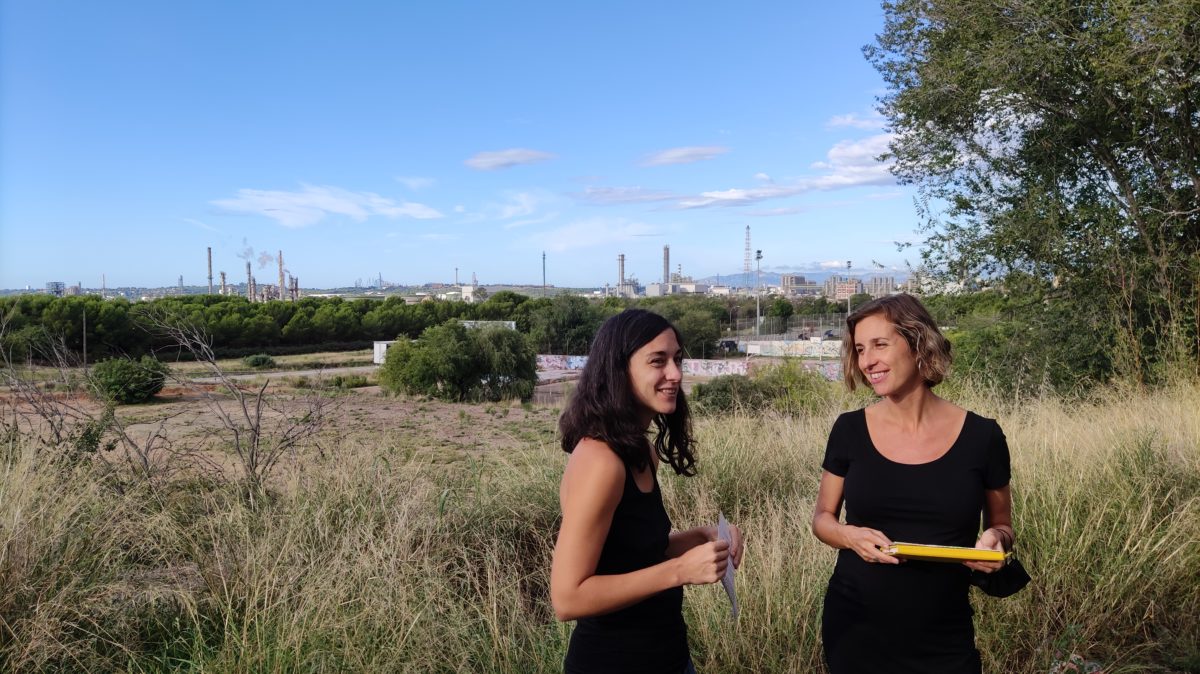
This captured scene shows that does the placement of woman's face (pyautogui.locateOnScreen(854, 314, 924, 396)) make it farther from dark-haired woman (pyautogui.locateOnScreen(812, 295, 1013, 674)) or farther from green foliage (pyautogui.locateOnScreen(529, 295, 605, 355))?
green foliage (pyautogui.locateOnScreen(529, 295, 605, 355))

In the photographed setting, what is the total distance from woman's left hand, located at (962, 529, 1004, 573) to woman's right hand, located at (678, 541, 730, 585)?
26.8 inches

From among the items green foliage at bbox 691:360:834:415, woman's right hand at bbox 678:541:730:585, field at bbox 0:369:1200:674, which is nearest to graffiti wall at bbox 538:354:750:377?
green foliage at bbox 691:360:834:415

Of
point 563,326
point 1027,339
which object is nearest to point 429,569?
point 1027,339

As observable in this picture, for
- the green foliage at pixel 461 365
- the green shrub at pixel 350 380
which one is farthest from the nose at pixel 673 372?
the green shrub at pixel 350 380

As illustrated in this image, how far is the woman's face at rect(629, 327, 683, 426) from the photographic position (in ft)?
5.89

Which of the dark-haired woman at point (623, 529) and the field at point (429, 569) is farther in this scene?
the field at point (429, 569)

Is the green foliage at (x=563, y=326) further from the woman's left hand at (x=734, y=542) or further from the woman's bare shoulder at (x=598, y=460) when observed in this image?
the woman's bare shoulder at (x=598, y=460)

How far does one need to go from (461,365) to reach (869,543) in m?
38.3

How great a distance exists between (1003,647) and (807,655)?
0.82 meters

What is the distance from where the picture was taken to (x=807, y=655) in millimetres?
3105

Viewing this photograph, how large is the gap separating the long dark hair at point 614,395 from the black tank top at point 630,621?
7 centimetres

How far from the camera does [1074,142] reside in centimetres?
1095

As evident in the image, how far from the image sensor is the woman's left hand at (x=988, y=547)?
1.87 m

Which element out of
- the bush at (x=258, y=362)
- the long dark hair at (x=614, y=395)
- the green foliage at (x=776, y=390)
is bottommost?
the bush at (x=258, y=362)
